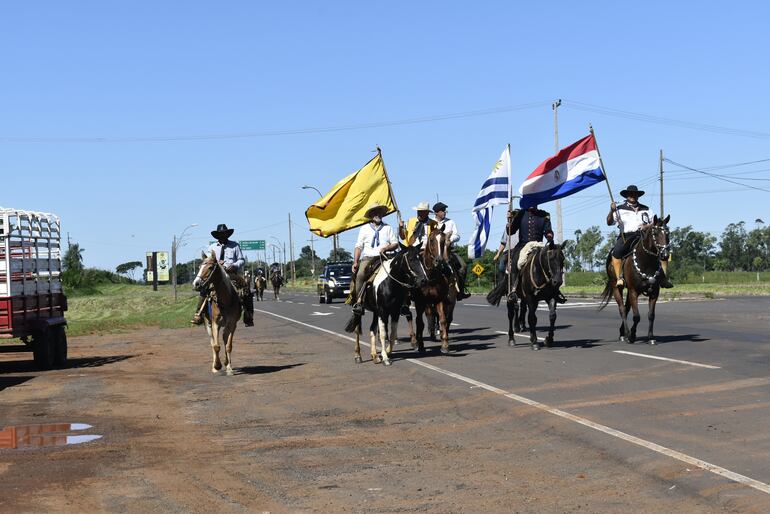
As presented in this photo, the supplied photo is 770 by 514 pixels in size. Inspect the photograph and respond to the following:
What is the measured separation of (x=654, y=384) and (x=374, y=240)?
6429 millimetres

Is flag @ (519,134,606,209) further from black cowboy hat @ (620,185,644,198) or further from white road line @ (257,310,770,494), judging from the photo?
white road line @ (257,310,770,494)

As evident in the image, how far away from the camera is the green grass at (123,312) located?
1464 inches

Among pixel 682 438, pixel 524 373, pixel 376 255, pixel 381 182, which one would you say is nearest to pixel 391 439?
pixel 682 438

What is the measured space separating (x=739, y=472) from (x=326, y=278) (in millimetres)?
47749

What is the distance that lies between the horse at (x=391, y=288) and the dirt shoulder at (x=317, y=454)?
4.16ft

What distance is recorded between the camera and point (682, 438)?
9008mm

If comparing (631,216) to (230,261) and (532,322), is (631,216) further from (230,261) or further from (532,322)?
(230,261)

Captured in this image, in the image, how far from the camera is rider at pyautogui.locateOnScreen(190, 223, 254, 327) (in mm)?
16719

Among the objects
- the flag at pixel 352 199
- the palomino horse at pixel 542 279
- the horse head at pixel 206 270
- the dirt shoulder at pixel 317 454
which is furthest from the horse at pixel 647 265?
the horse head at pixel 206 270

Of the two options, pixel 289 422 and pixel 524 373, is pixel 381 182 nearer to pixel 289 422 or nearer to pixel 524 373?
pixel 524 373

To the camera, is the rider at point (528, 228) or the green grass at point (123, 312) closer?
the rider at point (528, 228)

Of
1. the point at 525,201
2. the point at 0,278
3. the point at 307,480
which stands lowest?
the point at 307,480

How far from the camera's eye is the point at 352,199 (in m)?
21.5

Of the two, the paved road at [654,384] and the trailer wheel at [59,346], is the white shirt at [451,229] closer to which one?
the paved road at [654,384]
